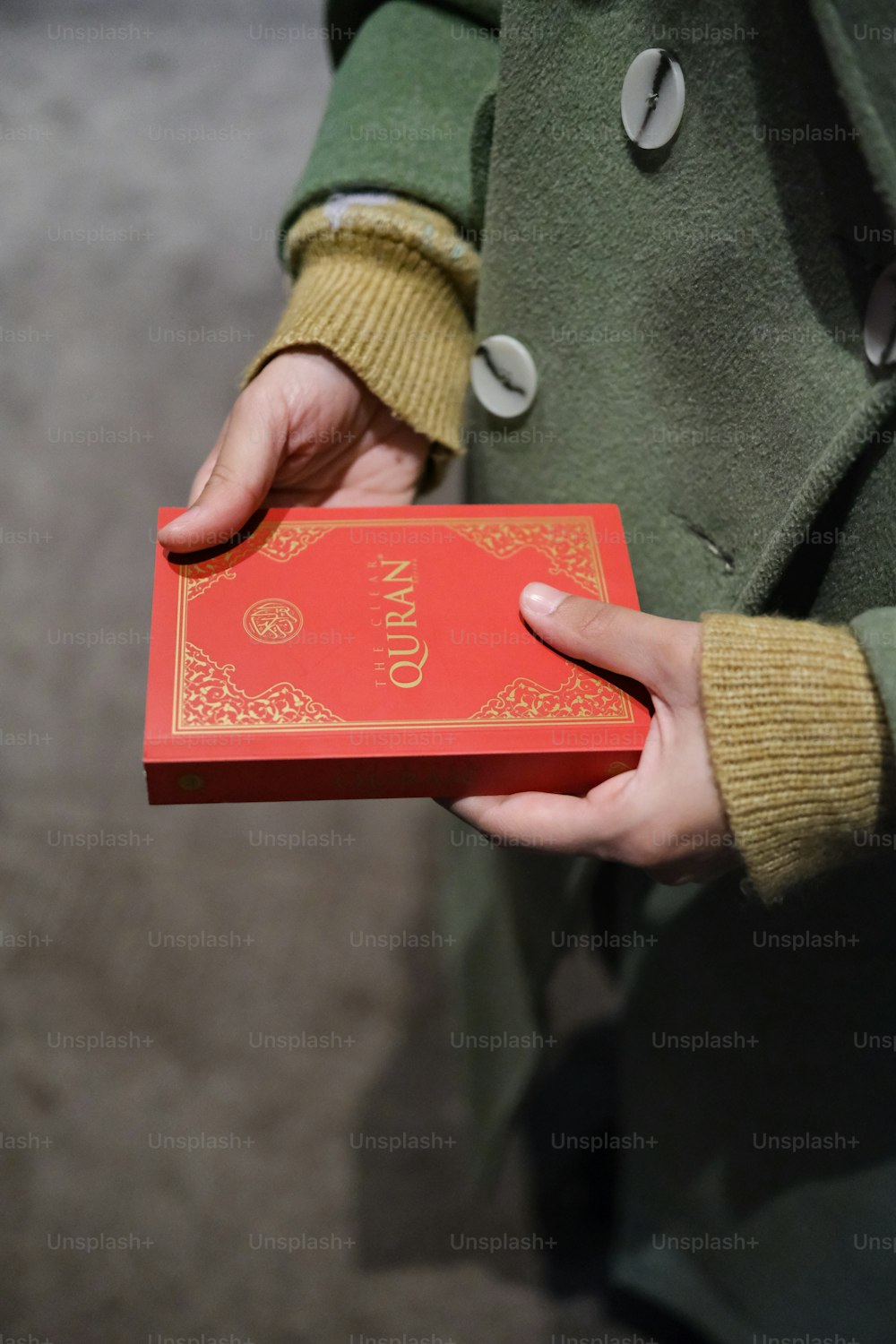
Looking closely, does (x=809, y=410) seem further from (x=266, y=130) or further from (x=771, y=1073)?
(x=266, y=130)

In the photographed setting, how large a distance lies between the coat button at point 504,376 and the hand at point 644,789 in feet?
0.52

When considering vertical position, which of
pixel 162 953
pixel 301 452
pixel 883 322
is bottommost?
pixel 162 953

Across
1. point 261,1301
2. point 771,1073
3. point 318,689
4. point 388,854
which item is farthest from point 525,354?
point 261,1301

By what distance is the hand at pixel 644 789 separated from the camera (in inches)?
19.9

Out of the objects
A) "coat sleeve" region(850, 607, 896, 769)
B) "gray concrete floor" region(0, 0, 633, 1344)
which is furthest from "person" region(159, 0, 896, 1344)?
"gray concrete floor" region(0, 0, 633, 1344)

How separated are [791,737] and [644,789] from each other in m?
0.08

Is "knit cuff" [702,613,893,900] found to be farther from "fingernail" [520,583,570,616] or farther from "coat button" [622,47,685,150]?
"coat button" [622,47,685,150]

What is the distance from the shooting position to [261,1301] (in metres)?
1.01

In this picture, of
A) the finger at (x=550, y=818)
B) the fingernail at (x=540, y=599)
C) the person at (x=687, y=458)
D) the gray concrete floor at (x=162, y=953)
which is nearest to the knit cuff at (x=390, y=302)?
the person at (x=687, y=458)

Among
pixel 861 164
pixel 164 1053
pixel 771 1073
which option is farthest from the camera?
pixel 164 1053

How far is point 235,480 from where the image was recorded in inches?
23.5

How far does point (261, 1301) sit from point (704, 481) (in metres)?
0.91

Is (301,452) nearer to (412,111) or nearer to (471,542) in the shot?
(471,542)

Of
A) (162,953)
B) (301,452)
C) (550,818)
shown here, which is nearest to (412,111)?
(301,452)
